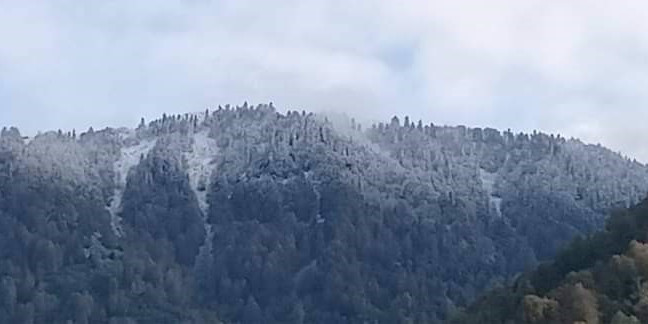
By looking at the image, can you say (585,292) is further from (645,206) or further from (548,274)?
(645,206)

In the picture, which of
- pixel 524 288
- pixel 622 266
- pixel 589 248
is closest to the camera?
pixel 622 266

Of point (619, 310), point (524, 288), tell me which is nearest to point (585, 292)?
point (619, 310)

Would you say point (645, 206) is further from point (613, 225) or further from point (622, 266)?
point (622, 266)

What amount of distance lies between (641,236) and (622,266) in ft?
28.8

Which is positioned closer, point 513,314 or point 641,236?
point 513,314

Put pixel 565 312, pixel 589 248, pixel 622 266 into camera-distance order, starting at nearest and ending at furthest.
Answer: pixel 565 312 → pixel 622 266 → pixel 589 248

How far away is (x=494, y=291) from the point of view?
Result: 88.0 metres

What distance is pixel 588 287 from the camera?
2857 inches

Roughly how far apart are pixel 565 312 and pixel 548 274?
16124 millimetres

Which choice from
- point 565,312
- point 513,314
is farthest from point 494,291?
point 565,312

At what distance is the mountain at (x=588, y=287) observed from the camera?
69.1m

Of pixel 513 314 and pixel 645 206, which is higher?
pixel 645 206

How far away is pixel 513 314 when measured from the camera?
7456 centimetres

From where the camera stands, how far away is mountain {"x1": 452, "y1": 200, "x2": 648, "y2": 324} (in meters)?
69.1
